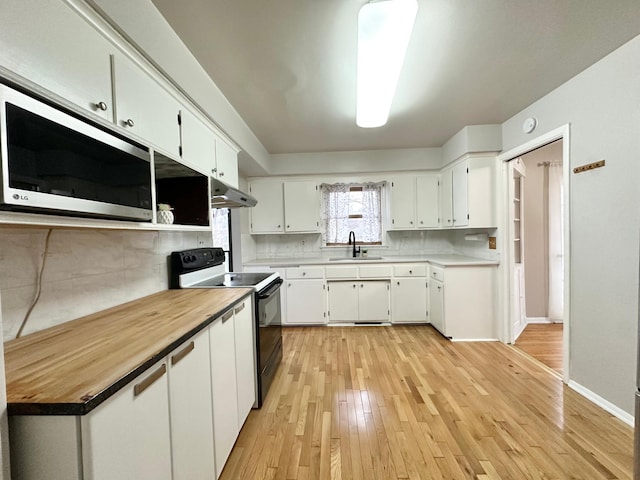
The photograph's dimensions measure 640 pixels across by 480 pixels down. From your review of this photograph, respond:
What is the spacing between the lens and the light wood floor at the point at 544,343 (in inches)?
105

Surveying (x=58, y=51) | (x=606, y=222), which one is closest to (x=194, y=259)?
(x=58, y=51)

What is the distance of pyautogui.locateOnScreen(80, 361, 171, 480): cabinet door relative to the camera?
0.65 m

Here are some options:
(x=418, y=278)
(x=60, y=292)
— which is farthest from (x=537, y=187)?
(x=60, y=292)

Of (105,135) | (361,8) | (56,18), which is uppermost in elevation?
(361,8)

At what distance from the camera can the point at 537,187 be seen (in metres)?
3.78

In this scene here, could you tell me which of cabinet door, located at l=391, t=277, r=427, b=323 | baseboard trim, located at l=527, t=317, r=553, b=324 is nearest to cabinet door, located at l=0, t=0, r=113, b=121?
cabinet door, located at l=391, t=277, r=427, b=323

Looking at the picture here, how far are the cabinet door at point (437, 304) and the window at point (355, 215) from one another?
1.06 meters

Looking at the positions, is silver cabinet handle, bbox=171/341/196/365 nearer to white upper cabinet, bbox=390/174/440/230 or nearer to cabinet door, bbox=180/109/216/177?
cabinet door, bbox=180/109/216/177

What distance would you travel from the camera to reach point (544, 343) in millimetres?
3072

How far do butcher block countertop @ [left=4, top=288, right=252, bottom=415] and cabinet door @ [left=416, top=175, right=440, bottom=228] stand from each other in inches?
125

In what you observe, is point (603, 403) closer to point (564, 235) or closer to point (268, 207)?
point (564, 235)

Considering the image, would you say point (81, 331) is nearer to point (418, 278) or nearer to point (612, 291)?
point (612, 291)

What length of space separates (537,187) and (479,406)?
3.22 meters

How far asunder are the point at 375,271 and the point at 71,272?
3.04 m
